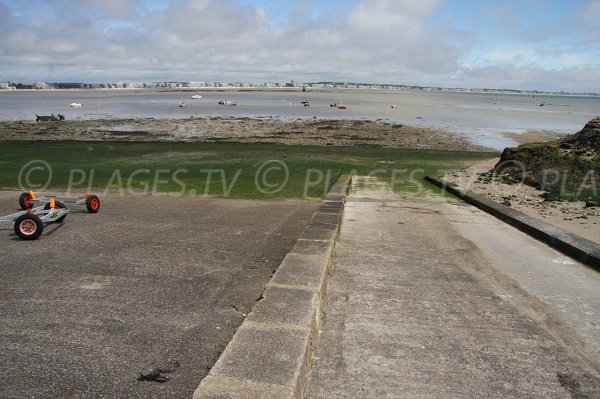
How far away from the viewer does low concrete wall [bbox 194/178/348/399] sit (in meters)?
3.00

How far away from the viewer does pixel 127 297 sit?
5.06 metres

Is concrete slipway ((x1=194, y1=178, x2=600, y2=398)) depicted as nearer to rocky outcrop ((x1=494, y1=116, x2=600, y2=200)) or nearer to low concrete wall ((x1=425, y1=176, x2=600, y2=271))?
low concrete wall ((x1=425, y1=176, x2=600, y2=271))

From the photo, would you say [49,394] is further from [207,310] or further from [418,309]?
[418,309]

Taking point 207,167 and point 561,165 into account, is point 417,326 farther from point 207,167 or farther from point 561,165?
point 207,167

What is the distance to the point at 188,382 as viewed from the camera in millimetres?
3486

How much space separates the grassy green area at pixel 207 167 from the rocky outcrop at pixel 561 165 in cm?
270

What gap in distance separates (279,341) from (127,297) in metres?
2.31

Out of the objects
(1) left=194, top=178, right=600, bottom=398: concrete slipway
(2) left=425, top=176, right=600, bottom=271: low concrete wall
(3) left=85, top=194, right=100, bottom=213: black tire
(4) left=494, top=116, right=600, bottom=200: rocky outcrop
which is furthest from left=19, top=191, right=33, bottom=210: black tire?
(4) left=494, top=116, right=600, bottom=200: rocky outcrop

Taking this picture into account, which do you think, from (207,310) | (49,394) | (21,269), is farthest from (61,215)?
(49,394)

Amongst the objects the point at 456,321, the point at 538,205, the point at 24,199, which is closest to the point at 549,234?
the point at 538,205

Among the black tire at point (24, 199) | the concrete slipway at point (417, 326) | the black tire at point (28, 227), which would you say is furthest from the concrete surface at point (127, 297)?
the black tire at point (24, 199)

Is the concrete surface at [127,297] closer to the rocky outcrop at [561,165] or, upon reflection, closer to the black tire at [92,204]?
the black tire at [92,204]

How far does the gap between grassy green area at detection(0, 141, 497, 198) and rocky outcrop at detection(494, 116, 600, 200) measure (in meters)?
2.70

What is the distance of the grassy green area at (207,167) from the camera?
13.4 metres
